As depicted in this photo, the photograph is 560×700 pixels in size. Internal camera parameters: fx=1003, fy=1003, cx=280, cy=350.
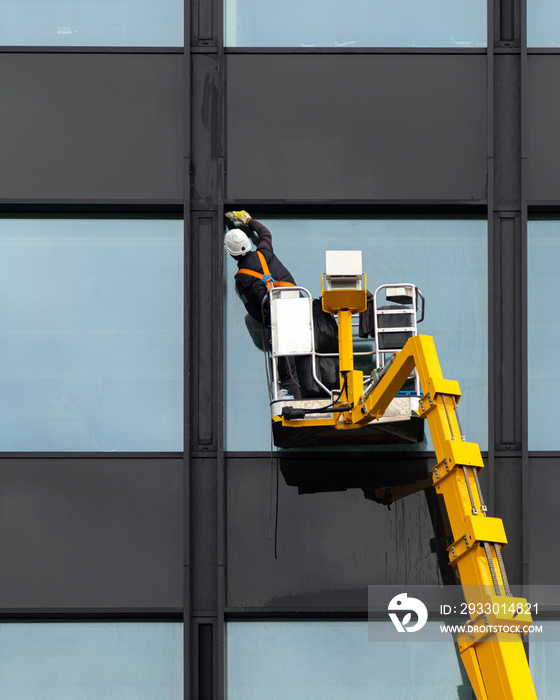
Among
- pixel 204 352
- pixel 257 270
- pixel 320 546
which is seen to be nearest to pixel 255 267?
pixel 257 270

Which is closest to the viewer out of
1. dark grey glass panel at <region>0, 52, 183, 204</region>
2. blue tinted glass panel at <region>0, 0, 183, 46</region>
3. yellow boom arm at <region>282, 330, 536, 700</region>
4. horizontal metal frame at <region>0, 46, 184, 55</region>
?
yellow boom arm at <region>282, 330, 536, 700</region>

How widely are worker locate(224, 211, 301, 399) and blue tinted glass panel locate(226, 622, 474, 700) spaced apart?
276 centimetres

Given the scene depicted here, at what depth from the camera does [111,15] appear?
11.8 metres

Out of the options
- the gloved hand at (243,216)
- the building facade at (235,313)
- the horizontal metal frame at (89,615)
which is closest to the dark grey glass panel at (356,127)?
the building facade at (235,313)

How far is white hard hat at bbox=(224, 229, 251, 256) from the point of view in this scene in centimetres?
1105

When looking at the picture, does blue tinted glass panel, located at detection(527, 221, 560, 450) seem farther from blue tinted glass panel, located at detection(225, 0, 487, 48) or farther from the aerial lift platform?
blue tinted glass panel, located at detection(225, 0, 487, 48)

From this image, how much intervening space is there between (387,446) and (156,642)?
3.24m

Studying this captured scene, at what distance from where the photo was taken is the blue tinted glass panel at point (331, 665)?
10.5m

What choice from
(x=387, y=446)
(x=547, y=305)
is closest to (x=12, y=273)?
(x=387, y=446)

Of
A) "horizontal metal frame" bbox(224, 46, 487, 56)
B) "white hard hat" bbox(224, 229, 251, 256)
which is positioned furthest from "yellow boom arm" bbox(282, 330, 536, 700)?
"horizontal metal frame" bbox(224, 46, 487, 56)

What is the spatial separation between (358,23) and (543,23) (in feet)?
7.15

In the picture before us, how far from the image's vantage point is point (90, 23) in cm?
1175

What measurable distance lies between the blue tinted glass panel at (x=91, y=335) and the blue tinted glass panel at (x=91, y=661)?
193 cm

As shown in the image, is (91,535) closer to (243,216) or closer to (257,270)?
(257,270)
